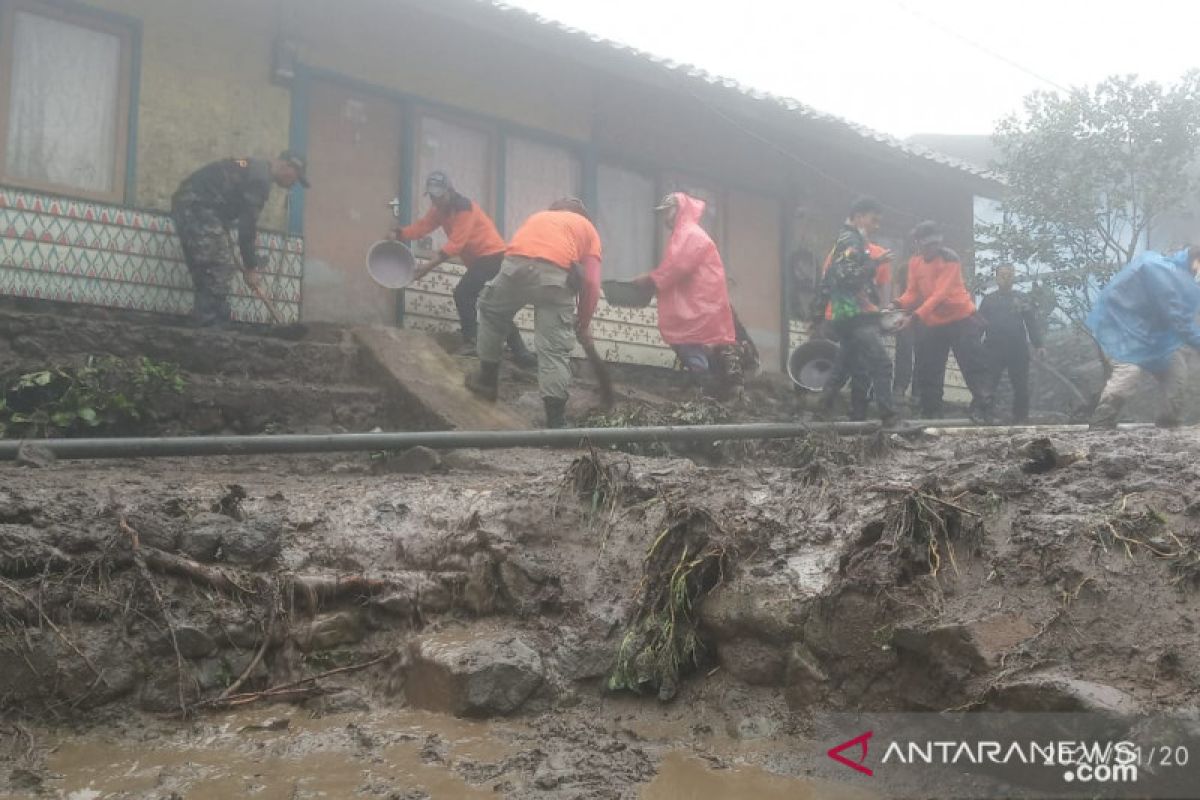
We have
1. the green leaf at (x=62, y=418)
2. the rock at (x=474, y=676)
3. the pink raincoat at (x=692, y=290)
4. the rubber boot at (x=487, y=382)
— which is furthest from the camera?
the pink raincoat at (x=692, y=290)

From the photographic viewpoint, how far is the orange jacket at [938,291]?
30.3ft

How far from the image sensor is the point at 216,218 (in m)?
7.51

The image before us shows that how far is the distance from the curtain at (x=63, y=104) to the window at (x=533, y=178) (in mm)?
3439

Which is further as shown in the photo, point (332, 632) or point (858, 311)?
point (858, 311)

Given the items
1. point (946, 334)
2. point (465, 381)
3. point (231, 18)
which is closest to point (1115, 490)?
point (465, 381)

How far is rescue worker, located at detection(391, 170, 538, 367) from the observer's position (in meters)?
8.23

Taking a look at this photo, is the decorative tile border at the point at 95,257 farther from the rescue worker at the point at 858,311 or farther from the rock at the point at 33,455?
the rescue worker at the point at 858,311

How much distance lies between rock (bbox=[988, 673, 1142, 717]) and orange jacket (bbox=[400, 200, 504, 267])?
614cm

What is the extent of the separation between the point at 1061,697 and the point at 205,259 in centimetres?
637

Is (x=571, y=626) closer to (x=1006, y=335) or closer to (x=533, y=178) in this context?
(x=533, y=178)

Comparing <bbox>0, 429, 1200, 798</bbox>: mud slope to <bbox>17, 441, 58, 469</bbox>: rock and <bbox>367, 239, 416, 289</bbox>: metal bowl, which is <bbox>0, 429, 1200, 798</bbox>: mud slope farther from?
<bbox>367, 239, 416, 289</bbox>: metal bowl

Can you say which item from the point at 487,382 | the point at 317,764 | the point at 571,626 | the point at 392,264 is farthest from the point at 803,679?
the point at 392,264

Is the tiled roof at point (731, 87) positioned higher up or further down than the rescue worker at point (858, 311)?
higher up

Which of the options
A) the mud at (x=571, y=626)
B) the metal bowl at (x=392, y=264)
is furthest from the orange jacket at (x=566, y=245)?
the mud at (x=571, y=626)
